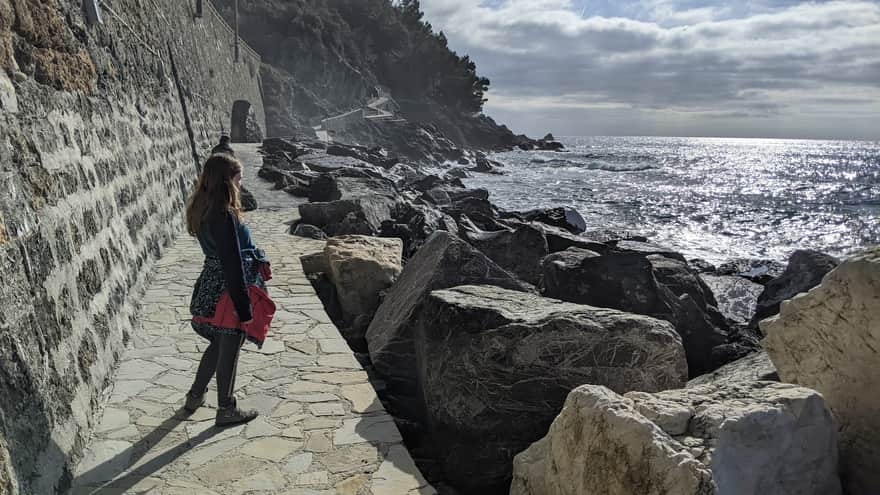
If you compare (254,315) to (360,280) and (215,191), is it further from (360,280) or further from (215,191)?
(360,280)

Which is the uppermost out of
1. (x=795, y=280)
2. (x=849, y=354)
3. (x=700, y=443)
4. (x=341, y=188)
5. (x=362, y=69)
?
(x=362, y=69)

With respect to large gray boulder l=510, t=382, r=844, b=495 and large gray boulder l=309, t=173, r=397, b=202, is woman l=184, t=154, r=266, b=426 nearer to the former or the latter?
large gray boulder l=510, t=382, r=844, b=495

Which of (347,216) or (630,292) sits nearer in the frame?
(630,292)

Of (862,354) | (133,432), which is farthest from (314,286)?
(862,354)

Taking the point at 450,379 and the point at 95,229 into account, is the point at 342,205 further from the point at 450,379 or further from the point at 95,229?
the point at 450,379

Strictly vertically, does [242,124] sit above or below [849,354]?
above

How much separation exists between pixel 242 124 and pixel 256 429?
23.1 metres

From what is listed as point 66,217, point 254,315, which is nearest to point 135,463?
point 254,315

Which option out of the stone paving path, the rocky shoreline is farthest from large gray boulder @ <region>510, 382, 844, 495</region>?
the stone paving path

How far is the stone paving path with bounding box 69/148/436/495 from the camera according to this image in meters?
3.18

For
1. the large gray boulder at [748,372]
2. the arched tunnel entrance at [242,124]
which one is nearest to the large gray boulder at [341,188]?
the large gray boulder at [748,372]

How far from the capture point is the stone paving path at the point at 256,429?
10.4 ft

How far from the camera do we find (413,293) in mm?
5141

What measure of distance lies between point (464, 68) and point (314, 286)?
7592 cm
